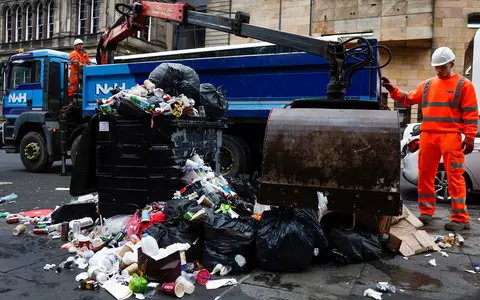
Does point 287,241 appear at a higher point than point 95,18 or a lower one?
lower

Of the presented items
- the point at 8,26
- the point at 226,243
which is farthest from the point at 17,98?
the point at 8,26

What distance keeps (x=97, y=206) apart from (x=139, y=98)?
1.29 metres

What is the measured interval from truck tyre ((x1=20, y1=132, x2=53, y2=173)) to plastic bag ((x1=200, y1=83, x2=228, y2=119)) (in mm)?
Answer: 6119

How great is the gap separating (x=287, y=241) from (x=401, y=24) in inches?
632

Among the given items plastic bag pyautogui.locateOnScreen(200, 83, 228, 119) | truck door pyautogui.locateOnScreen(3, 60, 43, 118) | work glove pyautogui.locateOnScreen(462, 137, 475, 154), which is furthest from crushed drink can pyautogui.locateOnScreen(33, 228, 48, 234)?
truck door pyautogui.locateOnScreen(3, 60, 43, 118)

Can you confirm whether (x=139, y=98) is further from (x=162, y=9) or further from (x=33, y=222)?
(x=162, y=9)

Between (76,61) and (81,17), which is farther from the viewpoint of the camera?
(81,17)

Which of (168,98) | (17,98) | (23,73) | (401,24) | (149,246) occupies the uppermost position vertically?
(401,24)

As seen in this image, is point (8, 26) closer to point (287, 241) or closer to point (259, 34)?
point (259, 34)

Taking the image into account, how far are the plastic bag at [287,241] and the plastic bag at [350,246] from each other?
0.45 feet

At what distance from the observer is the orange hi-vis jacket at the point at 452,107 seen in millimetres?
4570

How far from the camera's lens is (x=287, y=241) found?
3221mm

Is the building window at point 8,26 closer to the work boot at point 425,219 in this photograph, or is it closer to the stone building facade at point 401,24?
the stone building facade at point 401,24

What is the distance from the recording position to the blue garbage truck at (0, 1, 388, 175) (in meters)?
4.92
